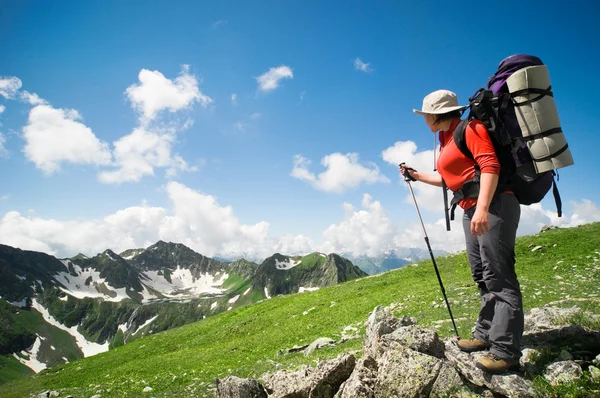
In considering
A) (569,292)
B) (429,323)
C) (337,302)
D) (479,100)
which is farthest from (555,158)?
(337,302)

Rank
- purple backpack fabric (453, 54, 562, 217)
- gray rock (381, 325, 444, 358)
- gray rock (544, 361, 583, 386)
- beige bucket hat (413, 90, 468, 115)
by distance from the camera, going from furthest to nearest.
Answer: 1. gray rock (381, 325, 444, 358)
2. beige bucket hat (413, 90, 468, 115)
3. purple backpack fabric (453, 54, 562, 217)
4. gray rock (544, 361, 583, 386)

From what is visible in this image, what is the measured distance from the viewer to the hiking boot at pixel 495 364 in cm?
468

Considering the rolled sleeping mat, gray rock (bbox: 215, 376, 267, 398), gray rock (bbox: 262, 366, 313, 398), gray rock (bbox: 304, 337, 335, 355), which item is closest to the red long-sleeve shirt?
the rolled sleeping mat

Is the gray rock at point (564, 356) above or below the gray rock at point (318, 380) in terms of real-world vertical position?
above

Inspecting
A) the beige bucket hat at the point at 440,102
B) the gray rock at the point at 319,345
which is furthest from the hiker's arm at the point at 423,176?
the gray rock at the point at 319,345

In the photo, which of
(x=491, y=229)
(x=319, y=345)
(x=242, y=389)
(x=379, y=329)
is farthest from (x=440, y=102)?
(x=319, y=345)

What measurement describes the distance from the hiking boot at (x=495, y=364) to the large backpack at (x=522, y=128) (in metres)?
2.57

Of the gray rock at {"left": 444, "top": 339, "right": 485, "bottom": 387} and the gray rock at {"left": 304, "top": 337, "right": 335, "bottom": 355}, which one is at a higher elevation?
the gray rock at {"left": 444, "top": 339, "right": 485, "bottom": 387}

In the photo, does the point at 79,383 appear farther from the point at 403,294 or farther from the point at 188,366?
the point at 403,294

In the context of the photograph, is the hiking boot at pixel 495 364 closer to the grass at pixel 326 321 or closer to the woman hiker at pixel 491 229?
the woman hiker at pixel 491 229

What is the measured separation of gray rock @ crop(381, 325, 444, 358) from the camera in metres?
5.73

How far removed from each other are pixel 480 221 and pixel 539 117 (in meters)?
1.80

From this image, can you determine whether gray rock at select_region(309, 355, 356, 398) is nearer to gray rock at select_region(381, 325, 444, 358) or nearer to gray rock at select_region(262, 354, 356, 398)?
gray rock at select_region(262, 354, 356, 398)

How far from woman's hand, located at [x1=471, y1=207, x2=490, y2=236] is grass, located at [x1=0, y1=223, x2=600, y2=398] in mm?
2372
